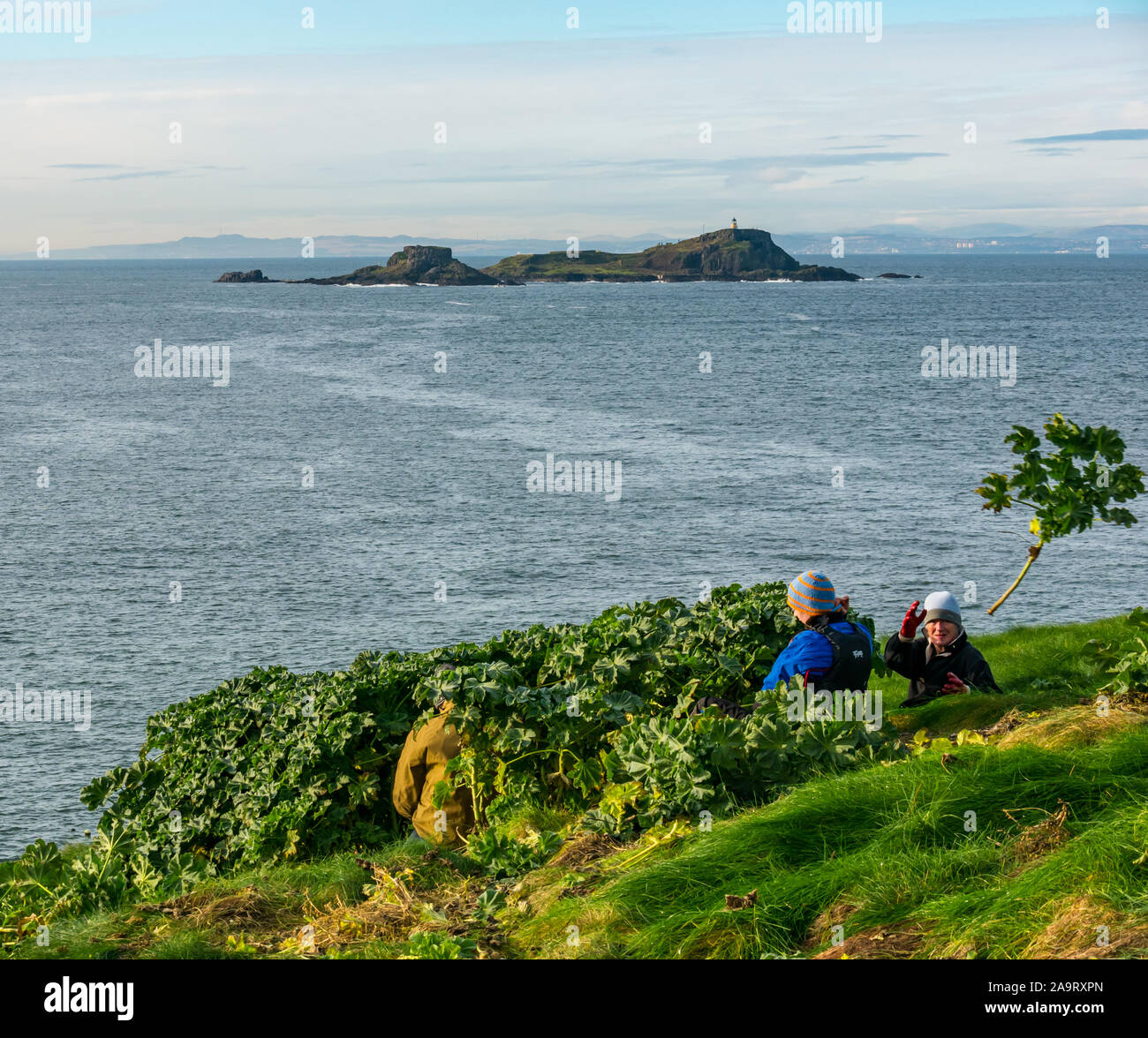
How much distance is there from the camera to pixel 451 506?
50781 mm

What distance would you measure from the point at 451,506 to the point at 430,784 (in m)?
41.5

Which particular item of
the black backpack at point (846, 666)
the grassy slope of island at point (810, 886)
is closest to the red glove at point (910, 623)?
the black backpack at point (846, 666)

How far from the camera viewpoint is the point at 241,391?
294 ft

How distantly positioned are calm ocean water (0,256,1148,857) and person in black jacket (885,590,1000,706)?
57.1ft

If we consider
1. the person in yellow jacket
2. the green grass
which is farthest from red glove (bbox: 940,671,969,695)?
the person in yellow jacket

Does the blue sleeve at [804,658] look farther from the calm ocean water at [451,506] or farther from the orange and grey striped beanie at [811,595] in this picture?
the calm ocean water at [451,506]

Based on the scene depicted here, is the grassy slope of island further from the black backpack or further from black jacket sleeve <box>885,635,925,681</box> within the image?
black jacket sleeve <box>885,635,925,681</box>

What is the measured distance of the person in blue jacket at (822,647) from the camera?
28.8ft

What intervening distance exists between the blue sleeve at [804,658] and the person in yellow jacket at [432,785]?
2705 mm

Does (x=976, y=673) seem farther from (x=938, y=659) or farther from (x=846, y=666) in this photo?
(x=846, y=666)

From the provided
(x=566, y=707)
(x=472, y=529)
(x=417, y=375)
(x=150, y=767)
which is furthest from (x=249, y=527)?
(x=417, y=375)

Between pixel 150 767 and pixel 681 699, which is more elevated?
pixel 681 699

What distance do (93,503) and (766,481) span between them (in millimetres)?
31473
